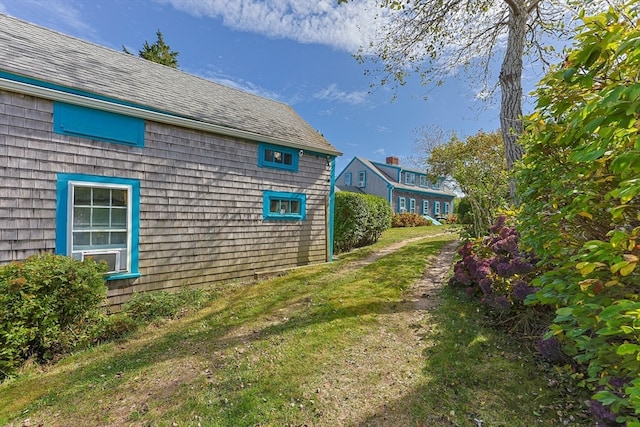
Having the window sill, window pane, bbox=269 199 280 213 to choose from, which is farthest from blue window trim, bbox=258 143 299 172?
the window sill

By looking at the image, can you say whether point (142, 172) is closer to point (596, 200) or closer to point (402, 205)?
point (596, 200)

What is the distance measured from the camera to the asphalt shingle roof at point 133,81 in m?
5.17

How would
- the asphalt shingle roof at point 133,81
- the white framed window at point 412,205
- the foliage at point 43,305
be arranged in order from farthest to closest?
the white framed window at point 412,205
the asphalt shingle roof at point 133,81
the foliage at point 43,305

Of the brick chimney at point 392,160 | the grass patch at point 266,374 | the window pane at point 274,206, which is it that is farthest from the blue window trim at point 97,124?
the brick chimney at point 392,160

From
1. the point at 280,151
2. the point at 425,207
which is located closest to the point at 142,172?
the point at 280,151

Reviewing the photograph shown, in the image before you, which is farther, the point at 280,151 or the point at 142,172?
the point at 280,151

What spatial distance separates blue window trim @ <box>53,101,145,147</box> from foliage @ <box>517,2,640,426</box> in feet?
20.9

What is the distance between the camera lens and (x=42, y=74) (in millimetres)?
4840

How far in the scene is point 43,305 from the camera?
3809 mm

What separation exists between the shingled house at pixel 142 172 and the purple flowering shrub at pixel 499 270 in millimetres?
4634

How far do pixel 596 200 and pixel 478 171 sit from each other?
7.74 m

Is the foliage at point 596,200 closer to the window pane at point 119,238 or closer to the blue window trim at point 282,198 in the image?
the blue window trim at point 282,198

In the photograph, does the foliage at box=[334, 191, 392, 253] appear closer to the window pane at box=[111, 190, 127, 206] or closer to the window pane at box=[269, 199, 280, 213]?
the window pane at box=[269, 199, 280, 213]

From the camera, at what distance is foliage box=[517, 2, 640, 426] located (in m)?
1.34
